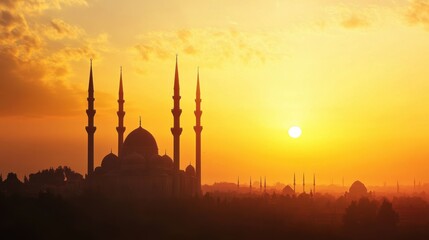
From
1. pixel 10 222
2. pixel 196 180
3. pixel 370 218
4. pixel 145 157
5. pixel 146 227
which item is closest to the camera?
pixel 10 222

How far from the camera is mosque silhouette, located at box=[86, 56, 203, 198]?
71875 mm

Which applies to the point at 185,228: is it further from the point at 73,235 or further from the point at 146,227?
the point at 73,235

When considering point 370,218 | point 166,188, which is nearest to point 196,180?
point 166,188

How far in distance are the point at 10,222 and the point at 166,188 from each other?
31621mm

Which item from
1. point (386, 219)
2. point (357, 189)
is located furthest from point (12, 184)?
point (357, 189)

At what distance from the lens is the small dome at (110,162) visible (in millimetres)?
74188

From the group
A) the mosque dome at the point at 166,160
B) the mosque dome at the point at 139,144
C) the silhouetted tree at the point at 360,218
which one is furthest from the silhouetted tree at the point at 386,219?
the mosque dome at the point at 139,144

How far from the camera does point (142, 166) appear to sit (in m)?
72.0

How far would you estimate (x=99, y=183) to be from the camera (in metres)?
73.4

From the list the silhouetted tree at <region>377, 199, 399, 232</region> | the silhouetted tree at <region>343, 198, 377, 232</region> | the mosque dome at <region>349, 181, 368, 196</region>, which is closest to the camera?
the silhouetted tree at <region>377, 199, 399, 232</region>

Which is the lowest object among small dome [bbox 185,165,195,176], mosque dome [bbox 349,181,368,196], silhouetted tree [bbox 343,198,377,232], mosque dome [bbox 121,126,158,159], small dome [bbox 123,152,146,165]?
silhouetted tree [bbox 343,198,377,232]

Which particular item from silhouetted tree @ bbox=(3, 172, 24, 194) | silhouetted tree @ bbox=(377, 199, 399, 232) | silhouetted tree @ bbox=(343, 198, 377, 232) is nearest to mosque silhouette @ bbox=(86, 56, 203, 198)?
silhouetted tree @ bbox=(3, 172, 24, 194)

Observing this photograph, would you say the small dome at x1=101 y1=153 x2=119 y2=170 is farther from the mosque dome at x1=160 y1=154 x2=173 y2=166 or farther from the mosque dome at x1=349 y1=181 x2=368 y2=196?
the mosque dome at x1=349 y1=181 x2=368 y2=196

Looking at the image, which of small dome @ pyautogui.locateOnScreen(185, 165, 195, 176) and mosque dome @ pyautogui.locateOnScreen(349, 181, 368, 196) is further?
mosque dome @ pyautogui.locateOnScreen(349, 181, 368, 196)
